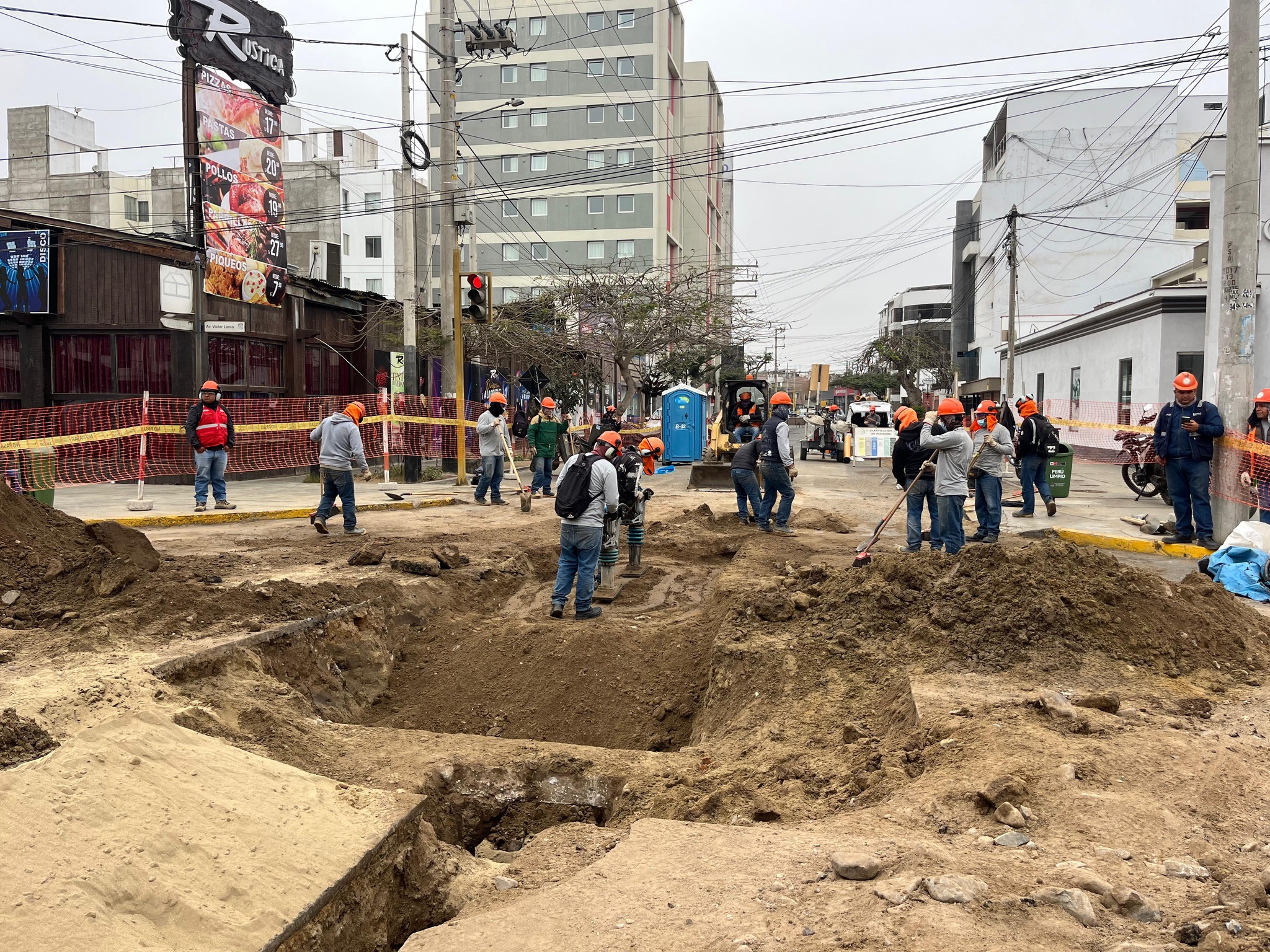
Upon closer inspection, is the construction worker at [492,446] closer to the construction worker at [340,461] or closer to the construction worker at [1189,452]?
the construction worker at [340,461]

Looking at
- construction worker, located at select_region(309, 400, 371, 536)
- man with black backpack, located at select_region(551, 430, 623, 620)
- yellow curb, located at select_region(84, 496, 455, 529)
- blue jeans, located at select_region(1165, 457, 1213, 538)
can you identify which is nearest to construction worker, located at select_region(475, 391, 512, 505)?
yellow curb, located at select_region(84, 496, 455, 529)

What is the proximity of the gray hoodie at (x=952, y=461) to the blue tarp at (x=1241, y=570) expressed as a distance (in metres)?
2.46

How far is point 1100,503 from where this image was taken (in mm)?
16297

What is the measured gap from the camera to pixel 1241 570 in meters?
9.16

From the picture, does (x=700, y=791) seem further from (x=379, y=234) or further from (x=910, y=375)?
(x=910, y=375)

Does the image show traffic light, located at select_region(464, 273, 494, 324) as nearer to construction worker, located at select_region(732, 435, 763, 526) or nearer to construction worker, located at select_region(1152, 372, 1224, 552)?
construction worker, located at select_region(732, 435, 763, 526)

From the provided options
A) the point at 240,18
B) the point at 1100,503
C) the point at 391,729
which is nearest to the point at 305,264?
the point at 240,18

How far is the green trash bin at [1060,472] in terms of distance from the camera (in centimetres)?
1569

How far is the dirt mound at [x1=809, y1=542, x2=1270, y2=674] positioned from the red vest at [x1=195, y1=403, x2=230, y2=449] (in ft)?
31.3

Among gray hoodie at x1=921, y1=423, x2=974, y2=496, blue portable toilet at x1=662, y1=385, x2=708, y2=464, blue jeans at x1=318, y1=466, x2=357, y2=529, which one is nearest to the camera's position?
gray hoodie at x1=921, y1=423, x2=974, y2=496

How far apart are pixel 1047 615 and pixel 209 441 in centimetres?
1136

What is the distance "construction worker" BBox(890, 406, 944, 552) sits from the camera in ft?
34.2

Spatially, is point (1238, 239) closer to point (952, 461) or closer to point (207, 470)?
point (952, 461)

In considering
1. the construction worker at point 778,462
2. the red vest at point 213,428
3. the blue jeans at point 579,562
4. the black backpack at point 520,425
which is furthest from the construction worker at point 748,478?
the black backpack at point 520,425
